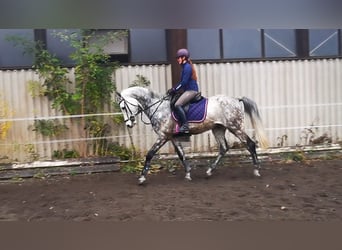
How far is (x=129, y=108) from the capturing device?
5.41 meters

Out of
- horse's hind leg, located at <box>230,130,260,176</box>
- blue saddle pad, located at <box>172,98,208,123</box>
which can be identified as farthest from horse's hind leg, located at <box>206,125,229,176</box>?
blue saddle pad, located at <box>172,98,208,123</box>

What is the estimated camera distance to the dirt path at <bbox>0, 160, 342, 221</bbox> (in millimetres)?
3928

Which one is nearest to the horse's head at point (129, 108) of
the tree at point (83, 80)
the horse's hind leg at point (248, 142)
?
the tree at point (83, 80)

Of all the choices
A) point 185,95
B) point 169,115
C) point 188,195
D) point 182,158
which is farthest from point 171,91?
point 188,195

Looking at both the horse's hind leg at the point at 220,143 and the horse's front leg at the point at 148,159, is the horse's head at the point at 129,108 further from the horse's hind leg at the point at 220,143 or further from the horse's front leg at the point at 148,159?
the horse's hind leg at the point at 220,143

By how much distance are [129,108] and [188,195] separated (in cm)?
142

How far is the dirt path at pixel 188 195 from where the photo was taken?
393 centimetres

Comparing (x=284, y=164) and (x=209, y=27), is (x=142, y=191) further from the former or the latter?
(x=209, y=27)

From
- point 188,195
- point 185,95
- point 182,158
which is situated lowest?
point 188,195

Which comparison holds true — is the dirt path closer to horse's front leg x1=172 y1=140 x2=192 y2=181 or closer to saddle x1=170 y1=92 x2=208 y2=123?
horse's front leg x1=172 y1=140 x2=192 y2=181

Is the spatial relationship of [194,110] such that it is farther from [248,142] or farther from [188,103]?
[248,142]

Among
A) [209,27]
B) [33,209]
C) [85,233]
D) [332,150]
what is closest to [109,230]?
[85,233]

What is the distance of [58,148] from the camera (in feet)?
22.2

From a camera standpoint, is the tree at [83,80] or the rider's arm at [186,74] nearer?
the rider's arm at [186,74]
